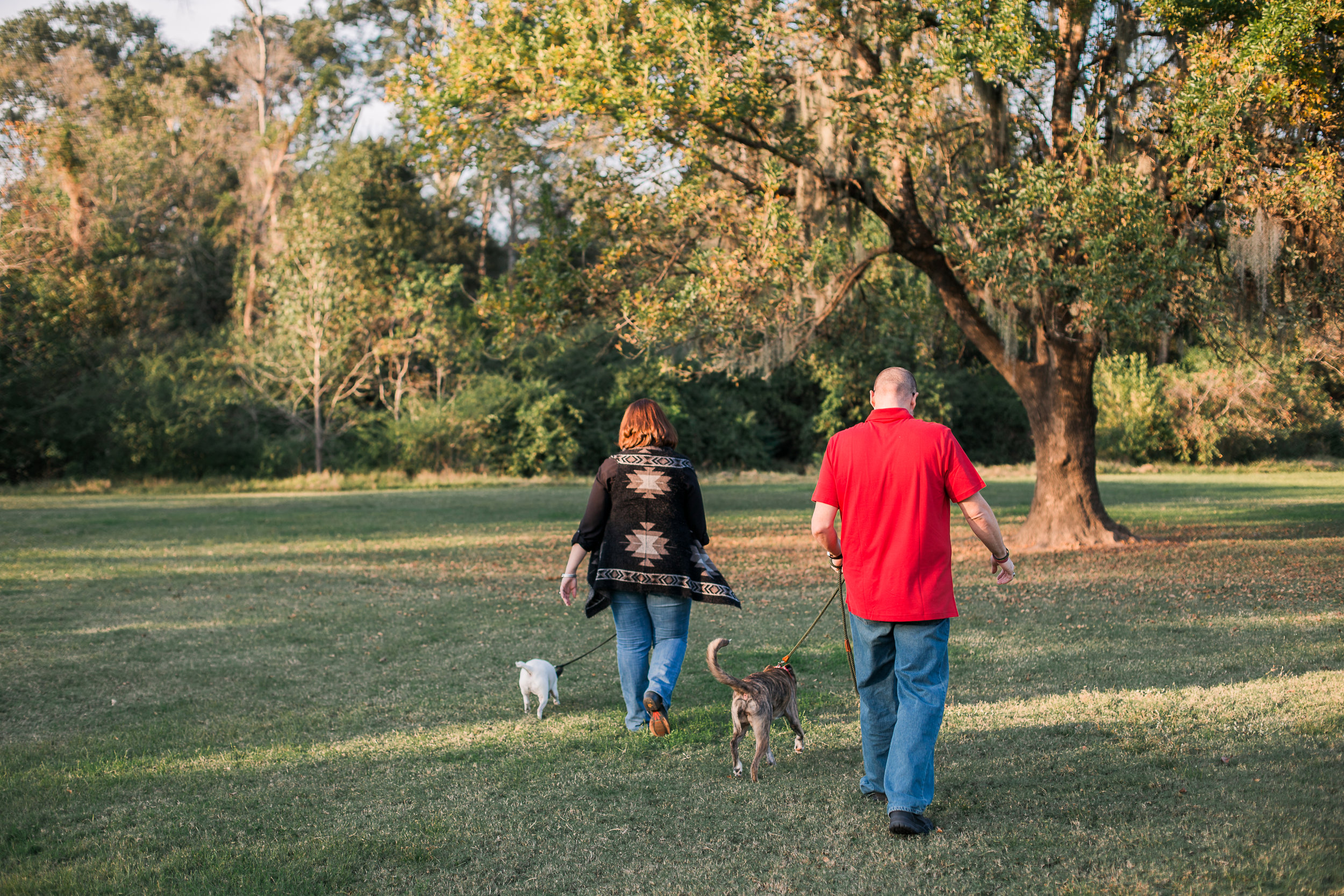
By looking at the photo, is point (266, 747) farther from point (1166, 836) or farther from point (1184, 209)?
point (1184, 209)

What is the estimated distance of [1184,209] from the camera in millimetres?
11141

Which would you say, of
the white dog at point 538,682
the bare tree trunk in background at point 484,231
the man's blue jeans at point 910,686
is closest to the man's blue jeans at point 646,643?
the white dog at point 538,682

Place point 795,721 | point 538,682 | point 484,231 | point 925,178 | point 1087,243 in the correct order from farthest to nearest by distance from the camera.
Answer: point 484,231 → point 925,178 → point 1087,243 → point 538,682 → point 795,721

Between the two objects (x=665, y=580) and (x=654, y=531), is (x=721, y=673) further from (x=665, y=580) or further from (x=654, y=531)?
(x=654, y=531)

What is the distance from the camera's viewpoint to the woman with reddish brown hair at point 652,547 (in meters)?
5.52

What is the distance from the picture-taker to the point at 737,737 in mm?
4672

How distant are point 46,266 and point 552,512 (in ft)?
59.6

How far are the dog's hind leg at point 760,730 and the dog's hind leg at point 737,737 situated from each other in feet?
0.19

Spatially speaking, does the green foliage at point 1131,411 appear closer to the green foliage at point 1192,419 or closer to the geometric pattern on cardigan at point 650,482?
the green foliage at point 1192,419

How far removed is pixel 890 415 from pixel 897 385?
12 centimetres

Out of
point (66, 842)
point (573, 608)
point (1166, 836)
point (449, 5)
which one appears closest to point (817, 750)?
point (1166, 836)

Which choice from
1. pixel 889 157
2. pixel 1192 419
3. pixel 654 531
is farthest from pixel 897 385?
pixel 1192 419

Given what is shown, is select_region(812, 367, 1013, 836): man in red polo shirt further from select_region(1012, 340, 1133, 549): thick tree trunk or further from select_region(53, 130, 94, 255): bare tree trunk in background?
select_region(53, 130, 94, 255): bare tree trunk in background

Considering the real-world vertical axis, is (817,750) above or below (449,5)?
below
